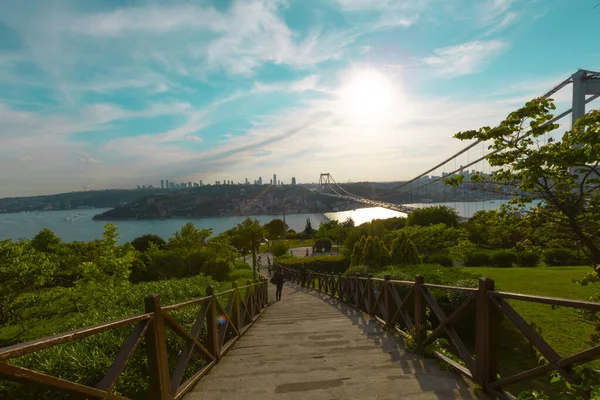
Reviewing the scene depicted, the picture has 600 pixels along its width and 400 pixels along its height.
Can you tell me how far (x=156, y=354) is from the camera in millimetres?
2609

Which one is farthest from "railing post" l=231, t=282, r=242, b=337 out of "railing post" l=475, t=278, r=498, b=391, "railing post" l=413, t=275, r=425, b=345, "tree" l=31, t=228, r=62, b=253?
"tree" l=31, t=228, r=62, b=253

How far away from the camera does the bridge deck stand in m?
2.94

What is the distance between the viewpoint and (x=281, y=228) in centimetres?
6400

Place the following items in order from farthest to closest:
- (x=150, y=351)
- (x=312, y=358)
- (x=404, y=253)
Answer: (x=404, y=253) → (x=312, y=358) → (x=150, y=351)

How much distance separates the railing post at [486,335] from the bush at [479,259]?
2276 cm

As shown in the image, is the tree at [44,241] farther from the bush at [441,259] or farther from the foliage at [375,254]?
the bush at [441,259]

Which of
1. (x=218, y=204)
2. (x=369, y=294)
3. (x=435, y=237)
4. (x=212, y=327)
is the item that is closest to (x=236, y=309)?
(x=212, y=327)

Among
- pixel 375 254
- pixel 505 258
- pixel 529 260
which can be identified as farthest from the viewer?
pixel 505 258

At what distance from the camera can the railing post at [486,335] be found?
2.74 metres

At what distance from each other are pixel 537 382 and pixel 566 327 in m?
3.64

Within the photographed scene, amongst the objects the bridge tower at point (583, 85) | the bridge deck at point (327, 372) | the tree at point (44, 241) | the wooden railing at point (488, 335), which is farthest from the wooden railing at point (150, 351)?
the tree at point (44, 241)

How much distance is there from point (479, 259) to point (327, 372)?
76.2ft

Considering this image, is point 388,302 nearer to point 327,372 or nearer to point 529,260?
point 327,372

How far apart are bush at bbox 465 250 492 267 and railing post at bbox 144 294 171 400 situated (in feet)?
80.0
